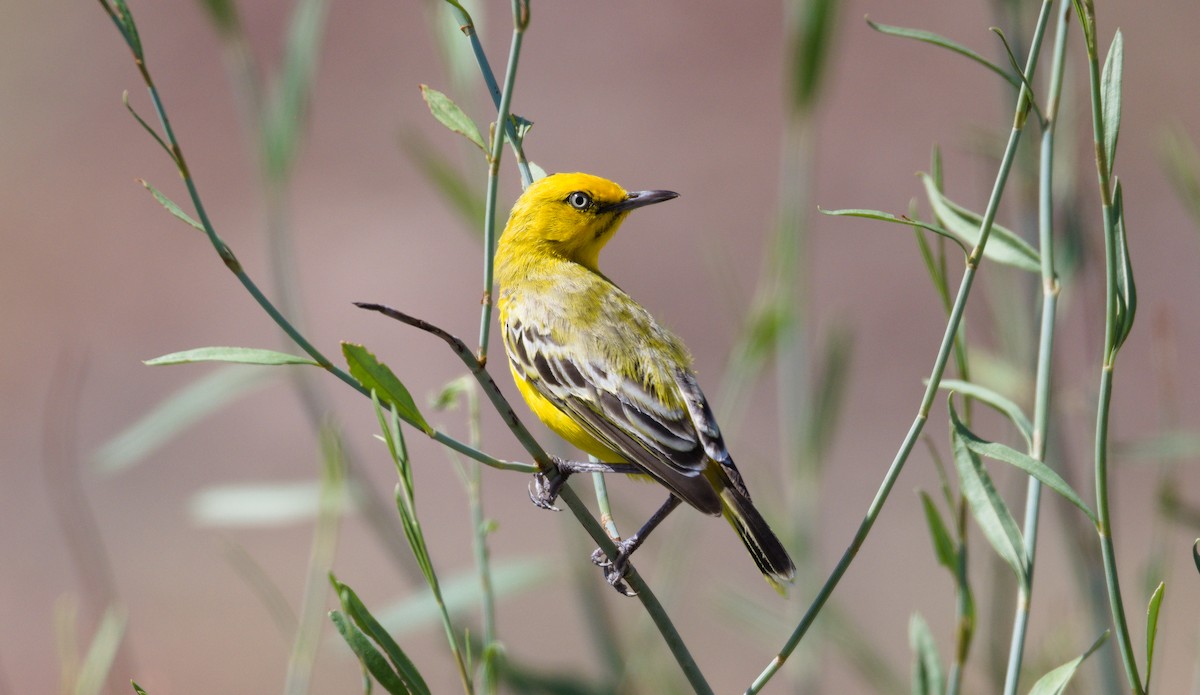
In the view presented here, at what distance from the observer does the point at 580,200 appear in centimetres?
272

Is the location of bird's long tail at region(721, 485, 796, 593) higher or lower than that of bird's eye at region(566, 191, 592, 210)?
lower

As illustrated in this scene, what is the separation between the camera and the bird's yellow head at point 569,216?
2705 mm

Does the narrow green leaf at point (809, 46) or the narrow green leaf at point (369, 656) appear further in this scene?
the narrow green leaf at point (809, 46)

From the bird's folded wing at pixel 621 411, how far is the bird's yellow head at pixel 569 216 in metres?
0.37

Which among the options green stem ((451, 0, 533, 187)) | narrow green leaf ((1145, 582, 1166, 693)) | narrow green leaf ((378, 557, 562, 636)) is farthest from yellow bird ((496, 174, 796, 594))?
narrow green leaf ((1145, 582, 1166, 693))

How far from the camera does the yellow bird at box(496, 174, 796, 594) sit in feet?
6.41

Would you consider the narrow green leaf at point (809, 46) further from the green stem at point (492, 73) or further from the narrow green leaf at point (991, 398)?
the narrow green leaf at point (991, 398)

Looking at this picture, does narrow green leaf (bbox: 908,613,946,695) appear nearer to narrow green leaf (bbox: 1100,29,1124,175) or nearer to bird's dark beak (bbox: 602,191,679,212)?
narrow green leaf (bbox: 1100,29,1124,175)

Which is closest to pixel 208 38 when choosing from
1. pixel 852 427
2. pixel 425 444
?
pixel 425 444

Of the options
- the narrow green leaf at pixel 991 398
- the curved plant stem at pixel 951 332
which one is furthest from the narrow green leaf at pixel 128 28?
the narrow green leaf at pixel 991 398

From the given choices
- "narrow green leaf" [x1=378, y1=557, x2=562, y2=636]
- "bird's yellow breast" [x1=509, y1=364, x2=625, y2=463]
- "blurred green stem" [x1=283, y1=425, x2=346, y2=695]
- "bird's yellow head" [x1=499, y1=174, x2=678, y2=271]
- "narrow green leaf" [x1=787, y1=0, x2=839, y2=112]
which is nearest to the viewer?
"blurred green stem" [x1=283, y1=425, x2=346, y2=695]

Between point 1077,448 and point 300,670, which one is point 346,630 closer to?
point 300,670

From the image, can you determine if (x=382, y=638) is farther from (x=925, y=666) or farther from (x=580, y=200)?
(x=580, y=200)

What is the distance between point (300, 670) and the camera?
1.77m
